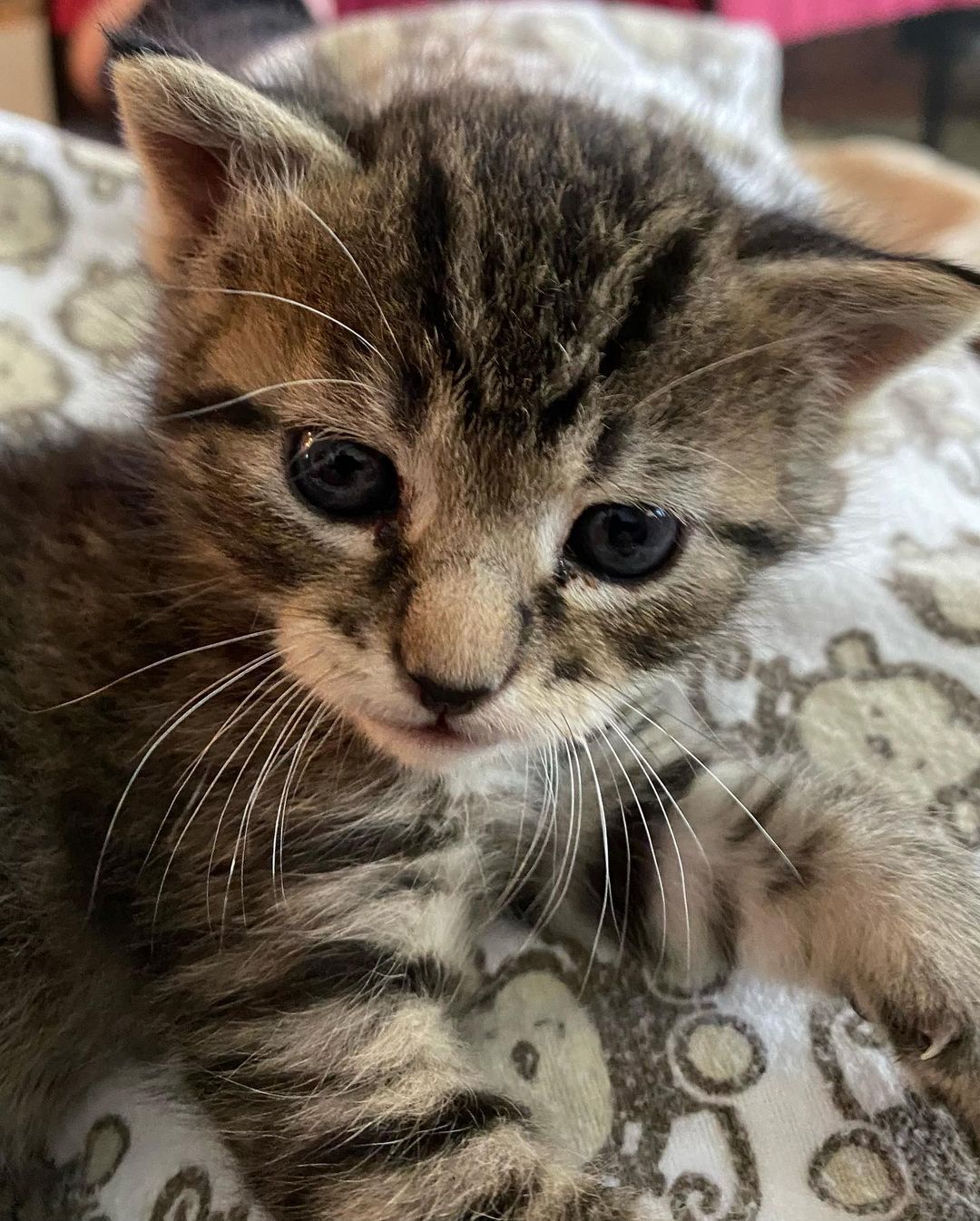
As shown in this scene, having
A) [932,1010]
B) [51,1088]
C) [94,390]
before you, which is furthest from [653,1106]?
[94,390]

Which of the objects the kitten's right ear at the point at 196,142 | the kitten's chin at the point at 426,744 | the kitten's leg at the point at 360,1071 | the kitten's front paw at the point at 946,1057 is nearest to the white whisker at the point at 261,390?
the kitten's right ear at the point at 196,142

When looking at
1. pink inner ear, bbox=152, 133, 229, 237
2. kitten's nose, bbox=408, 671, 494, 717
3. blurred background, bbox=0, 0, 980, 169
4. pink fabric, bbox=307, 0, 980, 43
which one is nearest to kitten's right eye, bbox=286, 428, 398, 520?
kitten's nose, bbox=408, 671, 494, 717

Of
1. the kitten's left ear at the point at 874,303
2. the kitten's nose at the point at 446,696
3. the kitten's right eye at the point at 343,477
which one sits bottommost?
the kitten's nose at the point at 446,696

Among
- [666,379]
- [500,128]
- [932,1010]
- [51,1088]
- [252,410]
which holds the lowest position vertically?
[51,1088]

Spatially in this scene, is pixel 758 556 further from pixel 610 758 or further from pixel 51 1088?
pixel 51 1088

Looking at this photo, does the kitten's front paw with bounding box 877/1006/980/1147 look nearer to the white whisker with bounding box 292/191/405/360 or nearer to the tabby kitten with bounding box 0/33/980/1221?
the tabby kitten with bounding box 0/33/980/1221

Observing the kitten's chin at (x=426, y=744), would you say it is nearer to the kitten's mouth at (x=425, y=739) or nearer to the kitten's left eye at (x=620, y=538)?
the kitten's mouth at (x=425, y=739)

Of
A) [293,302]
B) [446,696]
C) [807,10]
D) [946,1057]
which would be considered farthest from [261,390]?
[807,10]
